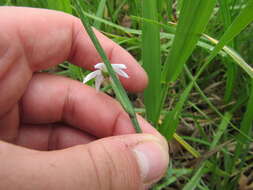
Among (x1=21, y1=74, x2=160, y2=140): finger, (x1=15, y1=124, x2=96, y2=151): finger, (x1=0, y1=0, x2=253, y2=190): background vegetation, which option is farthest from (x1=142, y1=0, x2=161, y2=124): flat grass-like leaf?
(x1=15, y1=124, x2=96, y2=151): finger

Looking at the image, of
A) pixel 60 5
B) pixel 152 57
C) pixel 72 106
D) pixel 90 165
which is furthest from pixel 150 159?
pixel 60 5

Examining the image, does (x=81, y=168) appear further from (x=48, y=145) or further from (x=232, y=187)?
(x=232, y=187)

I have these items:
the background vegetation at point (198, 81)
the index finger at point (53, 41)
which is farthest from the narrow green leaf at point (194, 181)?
the index finger at point (53, 41)

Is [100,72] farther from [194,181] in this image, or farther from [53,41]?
[194,181]

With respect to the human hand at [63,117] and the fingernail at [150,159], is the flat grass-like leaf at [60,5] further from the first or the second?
the fingernail at [150,159]

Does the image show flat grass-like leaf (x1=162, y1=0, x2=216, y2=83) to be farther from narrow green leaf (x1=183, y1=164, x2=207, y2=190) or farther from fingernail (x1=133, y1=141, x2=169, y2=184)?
narrow green leaf (x1=183, y1=164, x2=207, y2=190)

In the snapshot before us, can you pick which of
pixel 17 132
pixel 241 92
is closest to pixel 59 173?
pixel 17 132
